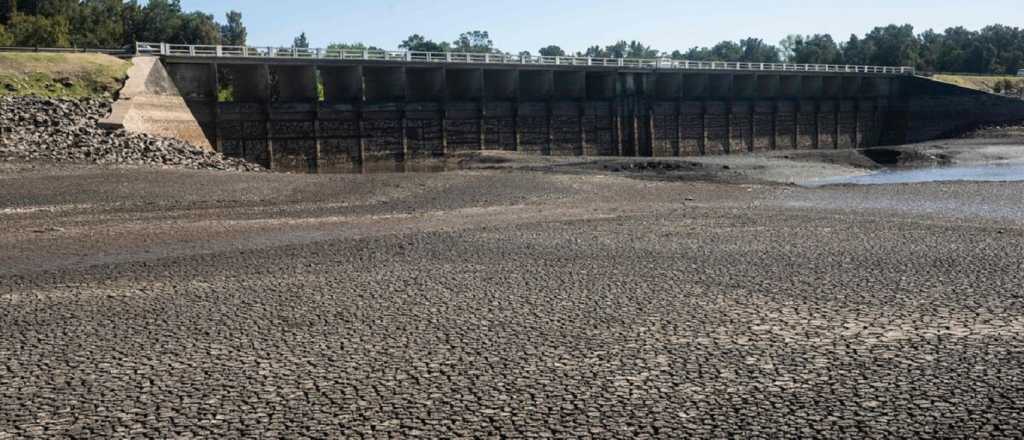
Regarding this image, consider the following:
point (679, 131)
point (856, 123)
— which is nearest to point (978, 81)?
point (856, 123)

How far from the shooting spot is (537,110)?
6838 cm

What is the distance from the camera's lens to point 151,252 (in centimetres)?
2153

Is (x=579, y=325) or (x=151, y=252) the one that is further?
(x=151, y=252)

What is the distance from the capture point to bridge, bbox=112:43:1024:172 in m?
54.7

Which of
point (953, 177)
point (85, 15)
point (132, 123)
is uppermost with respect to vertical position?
point (85, 15)

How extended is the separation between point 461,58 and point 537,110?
6902mm

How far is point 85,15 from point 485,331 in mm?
98548

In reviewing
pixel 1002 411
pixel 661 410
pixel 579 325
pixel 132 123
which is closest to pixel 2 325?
pixel 579 325

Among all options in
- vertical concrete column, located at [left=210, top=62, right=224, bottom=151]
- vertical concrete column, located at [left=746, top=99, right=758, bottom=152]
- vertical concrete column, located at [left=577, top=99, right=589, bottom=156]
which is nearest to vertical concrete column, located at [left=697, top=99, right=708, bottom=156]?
vertical concrete column, located at [left=746, top=99, right=758, bottom=152]

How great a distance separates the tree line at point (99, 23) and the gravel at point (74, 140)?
37786mm

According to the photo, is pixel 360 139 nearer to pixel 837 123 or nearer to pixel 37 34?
pixel 37 34

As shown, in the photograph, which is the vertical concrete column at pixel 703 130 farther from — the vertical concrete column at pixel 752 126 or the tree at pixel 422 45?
the tree at pixel 422 45

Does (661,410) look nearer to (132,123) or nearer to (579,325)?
(579,325)

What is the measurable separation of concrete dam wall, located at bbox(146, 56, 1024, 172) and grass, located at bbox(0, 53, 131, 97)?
4.70 meters
